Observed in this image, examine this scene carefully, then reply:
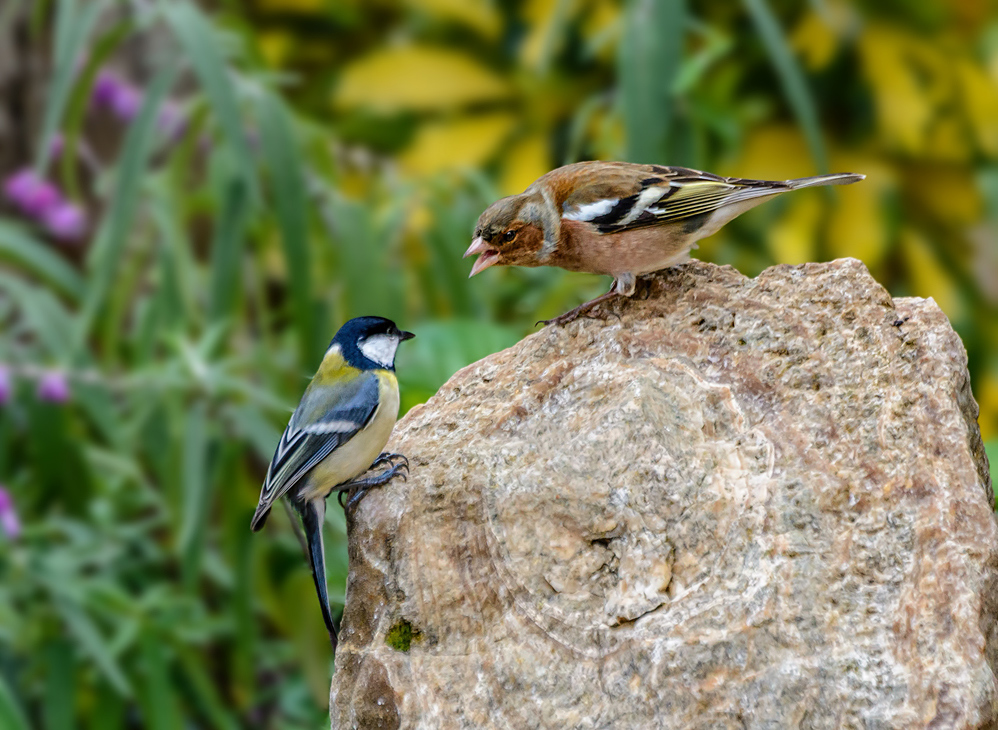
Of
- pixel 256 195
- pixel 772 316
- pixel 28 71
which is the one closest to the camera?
pixel 772 316

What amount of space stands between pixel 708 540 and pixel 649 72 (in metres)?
2.30

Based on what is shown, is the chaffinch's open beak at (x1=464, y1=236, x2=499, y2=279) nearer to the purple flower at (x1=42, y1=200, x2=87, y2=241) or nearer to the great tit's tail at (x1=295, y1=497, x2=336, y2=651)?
the great tit's tail at (x1=295, y1=497, x2=336, y2=651)

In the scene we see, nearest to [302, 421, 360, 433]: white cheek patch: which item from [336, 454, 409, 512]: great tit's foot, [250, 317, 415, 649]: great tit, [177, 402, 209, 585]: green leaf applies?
[250, 317, 415, 649]: great tit

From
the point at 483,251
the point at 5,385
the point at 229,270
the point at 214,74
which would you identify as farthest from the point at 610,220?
the point at 5,385

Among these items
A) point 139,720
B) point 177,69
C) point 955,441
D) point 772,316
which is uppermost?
point 177,69

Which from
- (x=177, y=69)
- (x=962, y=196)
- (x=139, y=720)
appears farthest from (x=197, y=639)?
(x=962, y=196)

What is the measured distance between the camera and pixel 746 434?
2.08 m

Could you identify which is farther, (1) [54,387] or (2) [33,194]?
(2) [33,194]

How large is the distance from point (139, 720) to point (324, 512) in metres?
3.47

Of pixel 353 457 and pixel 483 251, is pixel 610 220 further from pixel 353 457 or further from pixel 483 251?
pixel 353 457

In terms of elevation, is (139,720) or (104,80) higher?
(104,80)

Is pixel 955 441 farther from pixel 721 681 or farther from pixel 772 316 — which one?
pixel 721 681

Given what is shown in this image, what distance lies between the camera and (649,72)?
3875 millimetres

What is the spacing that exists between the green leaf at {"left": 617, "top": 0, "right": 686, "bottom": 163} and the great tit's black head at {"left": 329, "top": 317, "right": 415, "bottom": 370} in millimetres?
1362
